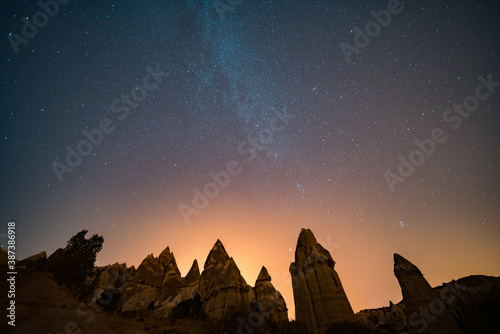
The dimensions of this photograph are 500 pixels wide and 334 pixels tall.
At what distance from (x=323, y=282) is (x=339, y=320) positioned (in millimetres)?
3161

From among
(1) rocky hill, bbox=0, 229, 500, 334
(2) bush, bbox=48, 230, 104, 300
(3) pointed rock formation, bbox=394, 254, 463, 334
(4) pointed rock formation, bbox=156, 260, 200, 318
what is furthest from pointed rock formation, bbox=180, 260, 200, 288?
(3) pointed rock formation, bbox=394, 254, 463, 334

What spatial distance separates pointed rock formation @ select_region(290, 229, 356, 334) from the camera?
19109 millimetres

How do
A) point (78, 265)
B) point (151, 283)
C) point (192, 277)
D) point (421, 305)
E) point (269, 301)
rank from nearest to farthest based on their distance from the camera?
point (421, 305) → point (78, 265) → point (269, 301) → point (151, 283) → point (192, 277)

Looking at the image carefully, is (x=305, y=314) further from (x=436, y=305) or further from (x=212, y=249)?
(x=212, y=249)

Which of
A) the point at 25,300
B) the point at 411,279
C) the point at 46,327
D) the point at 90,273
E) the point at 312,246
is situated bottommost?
the point at 46,327

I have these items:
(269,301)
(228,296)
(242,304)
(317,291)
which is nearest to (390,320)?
(269,301)

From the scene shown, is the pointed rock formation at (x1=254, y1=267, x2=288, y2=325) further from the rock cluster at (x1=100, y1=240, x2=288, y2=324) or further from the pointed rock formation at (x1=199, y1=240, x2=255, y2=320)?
the pointed rock formation at (x1=199, y1=240, x2=255, y2=320)

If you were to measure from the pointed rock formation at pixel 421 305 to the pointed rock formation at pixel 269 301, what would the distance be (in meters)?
16.5

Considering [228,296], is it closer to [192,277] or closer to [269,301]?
[269,301]

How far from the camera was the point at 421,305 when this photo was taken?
15.9 meters

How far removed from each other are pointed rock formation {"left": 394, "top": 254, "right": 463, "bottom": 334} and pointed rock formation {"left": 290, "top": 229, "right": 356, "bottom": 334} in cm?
501

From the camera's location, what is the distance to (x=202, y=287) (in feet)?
109

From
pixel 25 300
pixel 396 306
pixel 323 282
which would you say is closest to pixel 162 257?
pixel 25 300

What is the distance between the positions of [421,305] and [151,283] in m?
39.9
